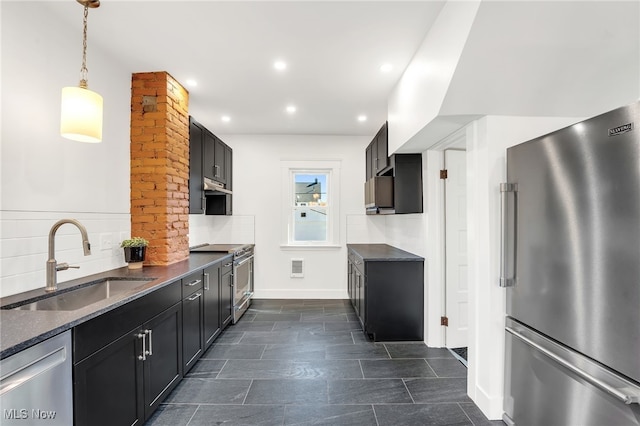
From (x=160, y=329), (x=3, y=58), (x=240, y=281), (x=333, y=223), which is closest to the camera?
(x=3, y=58)

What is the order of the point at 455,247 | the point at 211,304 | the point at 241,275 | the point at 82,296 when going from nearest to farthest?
1. the point at 82,296
2. the point at 211,304
3. the point at 455,247
4. the point at 241,275

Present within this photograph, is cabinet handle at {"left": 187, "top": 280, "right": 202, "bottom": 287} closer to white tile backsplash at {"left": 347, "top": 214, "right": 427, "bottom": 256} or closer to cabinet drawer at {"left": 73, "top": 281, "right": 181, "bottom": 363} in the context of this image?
cabinet drawer at {"left": 73, "top": 281, "right": 181, "bottom": 363}

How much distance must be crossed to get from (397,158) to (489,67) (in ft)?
5.16

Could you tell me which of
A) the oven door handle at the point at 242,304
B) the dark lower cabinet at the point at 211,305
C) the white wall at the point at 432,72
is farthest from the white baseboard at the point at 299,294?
the white wall at the point at 432,72

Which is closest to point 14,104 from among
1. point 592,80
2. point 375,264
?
point 375,264

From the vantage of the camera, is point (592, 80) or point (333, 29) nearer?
point (592, 80)

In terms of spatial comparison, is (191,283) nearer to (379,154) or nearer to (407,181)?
(407,181)

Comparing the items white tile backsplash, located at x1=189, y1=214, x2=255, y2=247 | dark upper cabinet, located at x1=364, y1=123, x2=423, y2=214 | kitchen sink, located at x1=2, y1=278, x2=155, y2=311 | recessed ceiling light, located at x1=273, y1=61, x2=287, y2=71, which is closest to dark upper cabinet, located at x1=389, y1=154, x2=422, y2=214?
dark upper cabinet, located at x1=364, y1=123, x2=423, y2=214

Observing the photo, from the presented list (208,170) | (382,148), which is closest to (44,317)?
(208,170)

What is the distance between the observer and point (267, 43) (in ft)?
7.73

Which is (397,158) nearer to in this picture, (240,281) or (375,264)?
(375,264)

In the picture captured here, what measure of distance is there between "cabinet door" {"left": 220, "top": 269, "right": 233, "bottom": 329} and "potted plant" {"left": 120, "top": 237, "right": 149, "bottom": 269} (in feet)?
3.07

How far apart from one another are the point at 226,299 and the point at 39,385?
2.33 m

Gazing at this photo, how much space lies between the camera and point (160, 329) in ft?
6.74
